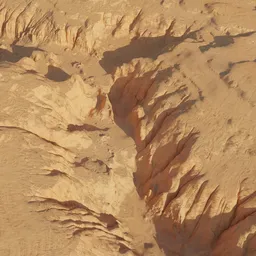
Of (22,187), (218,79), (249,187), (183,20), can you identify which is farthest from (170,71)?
(22,187)

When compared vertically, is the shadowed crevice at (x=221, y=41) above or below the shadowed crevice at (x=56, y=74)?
above

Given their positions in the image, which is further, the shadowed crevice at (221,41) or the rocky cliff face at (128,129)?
the shadowed crevice at (221,41)

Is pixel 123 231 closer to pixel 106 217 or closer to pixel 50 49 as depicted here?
pixel 106 217

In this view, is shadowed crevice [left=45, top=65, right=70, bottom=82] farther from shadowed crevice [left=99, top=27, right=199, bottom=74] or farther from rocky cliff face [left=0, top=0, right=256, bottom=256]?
shadowed crevice [left=99, top=27, right=199, bottom=74]

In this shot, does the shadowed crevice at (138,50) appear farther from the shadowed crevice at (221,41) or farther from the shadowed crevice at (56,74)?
the shadowed crevice at (56,74)

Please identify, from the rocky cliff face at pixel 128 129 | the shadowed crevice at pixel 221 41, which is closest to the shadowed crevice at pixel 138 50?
the rocky cliff face at pixel 128 129

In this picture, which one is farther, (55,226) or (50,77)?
(50,77)

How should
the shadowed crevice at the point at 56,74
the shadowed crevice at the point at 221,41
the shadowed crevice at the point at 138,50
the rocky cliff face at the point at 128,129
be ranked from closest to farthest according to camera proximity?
the rocky cliff face at the point at 128,129 → the shadowed crevice at the point at 56,74 → the shadowed crevice at the point at 221,41 → the shadowed crevice at the point at 138,50

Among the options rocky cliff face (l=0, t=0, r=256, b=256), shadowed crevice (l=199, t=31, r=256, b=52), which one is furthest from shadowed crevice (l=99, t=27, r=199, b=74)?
shadowed crevice (l=199, t=31, r=256, b=52)

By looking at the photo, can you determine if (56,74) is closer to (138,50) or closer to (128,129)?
(128,129)
